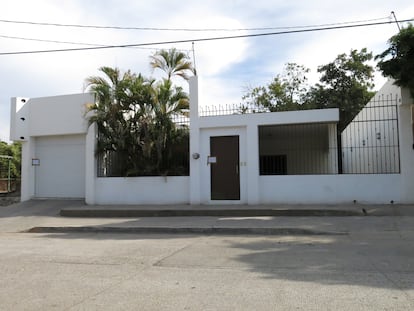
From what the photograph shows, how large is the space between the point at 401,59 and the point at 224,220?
706 cm

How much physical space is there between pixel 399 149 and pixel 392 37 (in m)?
3.64

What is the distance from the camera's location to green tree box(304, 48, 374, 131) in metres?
30.9

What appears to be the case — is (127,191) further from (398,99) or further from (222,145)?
(398,99)

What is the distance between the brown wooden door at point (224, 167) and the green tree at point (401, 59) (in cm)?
541

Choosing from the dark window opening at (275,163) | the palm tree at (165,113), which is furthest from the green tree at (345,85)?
the palm tree at (165,113)

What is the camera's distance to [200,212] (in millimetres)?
13758

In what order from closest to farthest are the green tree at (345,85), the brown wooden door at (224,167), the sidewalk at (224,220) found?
the sidewalk at (224,220), the brown wooden door at (224,167), the green tree at (345,85)

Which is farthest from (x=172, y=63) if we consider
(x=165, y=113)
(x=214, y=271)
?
(x=214, y=271)

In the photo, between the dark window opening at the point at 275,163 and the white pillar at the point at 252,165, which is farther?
the dark window opening at the point at 275,163

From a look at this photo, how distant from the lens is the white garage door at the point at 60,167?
18.2m

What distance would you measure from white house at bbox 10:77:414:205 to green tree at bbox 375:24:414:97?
1.08 meters

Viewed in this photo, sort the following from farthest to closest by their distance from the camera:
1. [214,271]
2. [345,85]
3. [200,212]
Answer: [345,85], [200,212], [214,271]

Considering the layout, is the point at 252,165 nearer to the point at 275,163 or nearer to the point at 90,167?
the point at 90,167

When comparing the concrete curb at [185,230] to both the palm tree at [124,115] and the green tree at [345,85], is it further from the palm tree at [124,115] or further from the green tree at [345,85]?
the green tree at [345,85]
